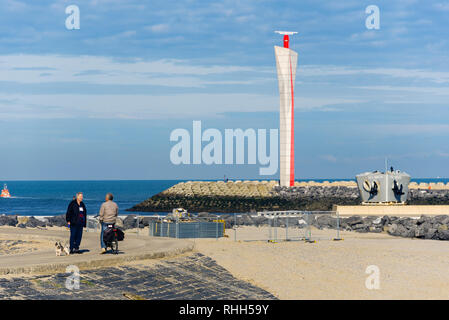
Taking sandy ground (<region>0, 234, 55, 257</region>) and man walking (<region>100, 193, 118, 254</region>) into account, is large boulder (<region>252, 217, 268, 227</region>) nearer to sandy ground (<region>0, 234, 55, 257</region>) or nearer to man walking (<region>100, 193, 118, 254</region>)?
sandy ground (<region>0, 234, 55, 257</region>)

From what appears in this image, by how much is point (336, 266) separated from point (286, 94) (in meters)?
56.5

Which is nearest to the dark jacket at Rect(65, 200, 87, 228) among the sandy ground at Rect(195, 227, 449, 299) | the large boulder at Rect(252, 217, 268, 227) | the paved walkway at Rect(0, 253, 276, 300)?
the paved walkway at Rect(0, 253, 276, 300)

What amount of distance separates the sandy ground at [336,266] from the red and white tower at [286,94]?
4899 cm

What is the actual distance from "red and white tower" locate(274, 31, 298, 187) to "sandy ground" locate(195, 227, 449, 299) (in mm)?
48987

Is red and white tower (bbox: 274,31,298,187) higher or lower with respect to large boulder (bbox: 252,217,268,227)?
higher

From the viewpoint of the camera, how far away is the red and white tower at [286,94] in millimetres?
72125

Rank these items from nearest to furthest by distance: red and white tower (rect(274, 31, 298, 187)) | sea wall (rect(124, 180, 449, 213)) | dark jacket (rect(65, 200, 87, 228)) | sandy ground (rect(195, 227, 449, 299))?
sandy ground (rect(195, 227, 449, 299)) < dark jacket (rect(65, 200, 87, 228)) < sea wall (rect(124, 180, 449, 213)) < red and white tower (rect(274, 31, 298, 187))

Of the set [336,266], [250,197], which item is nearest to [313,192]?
[250,197]

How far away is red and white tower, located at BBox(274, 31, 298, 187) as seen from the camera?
72.1m
